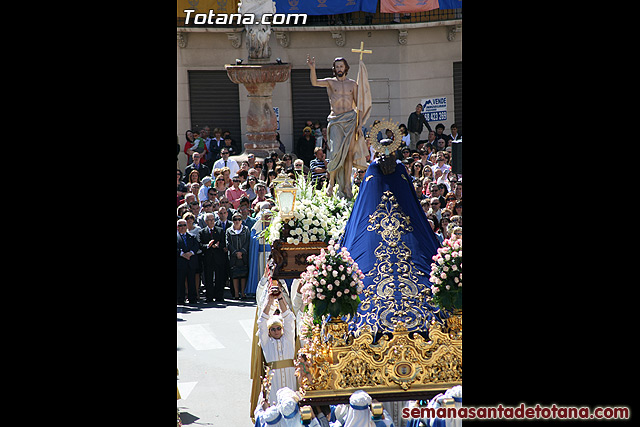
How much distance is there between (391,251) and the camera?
7.21 m

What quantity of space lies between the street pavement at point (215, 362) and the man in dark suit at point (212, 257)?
268 millimetres

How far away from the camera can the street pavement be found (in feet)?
31.7

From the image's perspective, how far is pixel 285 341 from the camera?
8508 millimetres

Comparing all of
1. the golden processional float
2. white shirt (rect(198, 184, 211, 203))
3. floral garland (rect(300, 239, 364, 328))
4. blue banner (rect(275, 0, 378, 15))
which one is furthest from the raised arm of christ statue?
blue banner (rect(275, 0, 378, 15))

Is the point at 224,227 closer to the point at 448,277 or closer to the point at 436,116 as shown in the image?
the point at 448,277

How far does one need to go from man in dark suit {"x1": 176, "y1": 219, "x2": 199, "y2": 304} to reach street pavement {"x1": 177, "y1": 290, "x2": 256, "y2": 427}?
289 millimetres

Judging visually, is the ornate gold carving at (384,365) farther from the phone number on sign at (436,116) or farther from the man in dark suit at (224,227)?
the phone number on sign at (436,116)

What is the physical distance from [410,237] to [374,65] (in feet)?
63.3

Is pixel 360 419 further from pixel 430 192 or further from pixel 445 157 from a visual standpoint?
pixel 445 157

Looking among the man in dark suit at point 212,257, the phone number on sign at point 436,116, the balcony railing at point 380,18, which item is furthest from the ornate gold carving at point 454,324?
the balcony railing at point 380,18

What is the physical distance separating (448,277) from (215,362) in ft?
18.0

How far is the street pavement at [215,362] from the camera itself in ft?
31.7

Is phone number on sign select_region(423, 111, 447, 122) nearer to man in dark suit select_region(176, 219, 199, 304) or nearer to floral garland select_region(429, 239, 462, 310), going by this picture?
man in dark suit select_region(176, 219, 199, 304)
